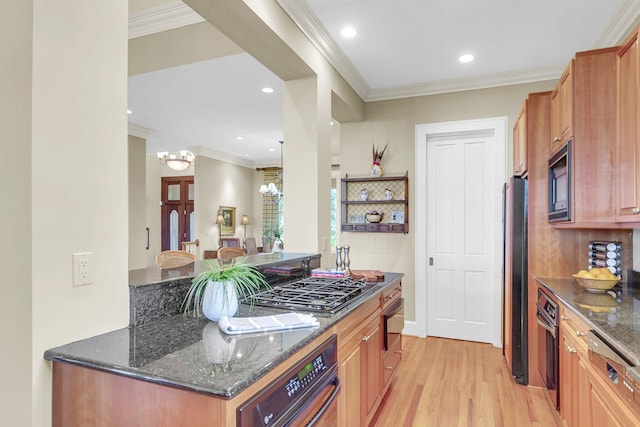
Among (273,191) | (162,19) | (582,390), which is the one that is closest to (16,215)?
(162,19)

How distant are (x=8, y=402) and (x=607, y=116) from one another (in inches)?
120

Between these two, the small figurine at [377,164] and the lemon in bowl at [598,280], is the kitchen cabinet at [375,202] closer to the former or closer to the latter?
the small figurine at [377,164]

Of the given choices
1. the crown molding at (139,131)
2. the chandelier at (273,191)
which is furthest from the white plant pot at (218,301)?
the chandelier at (273,191)

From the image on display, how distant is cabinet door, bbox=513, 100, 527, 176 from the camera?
115 inches

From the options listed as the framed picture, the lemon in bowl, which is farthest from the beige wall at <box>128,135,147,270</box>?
the lemon in bowl

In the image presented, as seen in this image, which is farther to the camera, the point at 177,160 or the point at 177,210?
the point at 177,210

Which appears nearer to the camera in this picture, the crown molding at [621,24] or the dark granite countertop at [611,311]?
the dark granite countertop at [611,311]

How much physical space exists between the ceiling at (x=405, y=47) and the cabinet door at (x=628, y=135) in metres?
0.83

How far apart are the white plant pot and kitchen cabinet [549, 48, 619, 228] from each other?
2080 mm

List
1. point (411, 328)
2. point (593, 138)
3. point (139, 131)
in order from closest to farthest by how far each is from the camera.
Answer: point (593, 138) < point (411, 328) < point (139, 131)

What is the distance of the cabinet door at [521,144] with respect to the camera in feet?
9.58

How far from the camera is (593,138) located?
7.19 ft

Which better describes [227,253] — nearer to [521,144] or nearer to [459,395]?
[459,395]

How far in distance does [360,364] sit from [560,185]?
1816 mm
